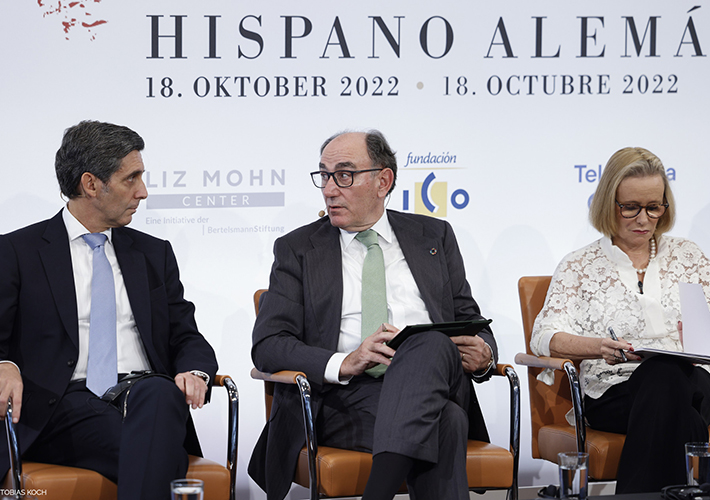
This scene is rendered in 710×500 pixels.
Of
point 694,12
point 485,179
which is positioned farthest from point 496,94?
point 694,12

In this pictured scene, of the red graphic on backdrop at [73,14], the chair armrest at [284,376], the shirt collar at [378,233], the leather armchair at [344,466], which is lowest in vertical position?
the leather armchair at [344,466]

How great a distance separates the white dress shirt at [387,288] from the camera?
9.89ft

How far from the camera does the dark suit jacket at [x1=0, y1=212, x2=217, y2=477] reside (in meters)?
2.60

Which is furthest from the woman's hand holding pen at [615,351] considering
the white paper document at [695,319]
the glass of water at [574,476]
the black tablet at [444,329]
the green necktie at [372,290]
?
the glass of water at [574,476]

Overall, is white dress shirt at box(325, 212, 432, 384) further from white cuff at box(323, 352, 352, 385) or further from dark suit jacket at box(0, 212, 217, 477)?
dark suit jacket at box(0, 212, 217, 477)

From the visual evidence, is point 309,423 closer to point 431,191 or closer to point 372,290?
point 372,290

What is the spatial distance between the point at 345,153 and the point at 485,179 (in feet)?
3.73

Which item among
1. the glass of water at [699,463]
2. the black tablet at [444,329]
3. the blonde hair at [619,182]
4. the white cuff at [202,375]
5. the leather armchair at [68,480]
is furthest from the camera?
the blonde hair at [619,182]

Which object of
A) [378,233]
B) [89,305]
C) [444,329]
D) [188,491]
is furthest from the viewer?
[378,233]

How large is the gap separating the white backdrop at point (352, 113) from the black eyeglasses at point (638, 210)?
2.68 ft

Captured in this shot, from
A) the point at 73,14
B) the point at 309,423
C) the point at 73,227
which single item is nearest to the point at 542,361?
the point at 309,423

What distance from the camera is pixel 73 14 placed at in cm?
373

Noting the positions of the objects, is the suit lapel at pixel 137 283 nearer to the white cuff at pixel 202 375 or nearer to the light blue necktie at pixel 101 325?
the light blue necktie at pixel 101 325

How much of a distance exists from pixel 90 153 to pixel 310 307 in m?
0.91
